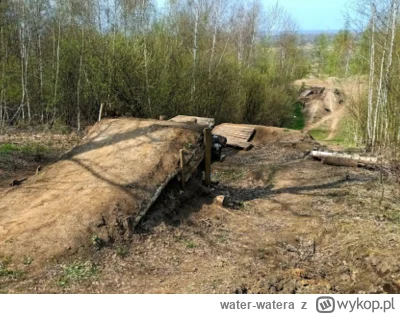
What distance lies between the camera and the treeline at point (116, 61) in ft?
43.5

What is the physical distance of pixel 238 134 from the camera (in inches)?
524

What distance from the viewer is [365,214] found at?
6.82 m

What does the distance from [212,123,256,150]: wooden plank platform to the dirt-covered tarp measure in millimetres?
4750

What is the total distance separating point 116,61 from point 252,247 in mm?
8847

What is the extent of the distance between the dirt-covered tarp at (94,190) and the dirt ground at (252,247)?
0.85 feet

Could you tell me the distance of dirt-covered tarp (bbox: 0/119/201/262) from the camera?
541 centimetres

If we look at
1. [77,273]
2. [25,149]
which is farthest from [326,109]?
[77,273]

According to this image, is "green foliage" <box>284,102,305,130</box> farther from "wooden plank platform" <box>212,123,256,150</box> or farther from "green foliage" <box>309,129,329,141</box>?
"wooden plank platform" <box>212,123,256,150</box>

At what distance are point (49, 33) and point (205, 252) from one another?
44.9 feet

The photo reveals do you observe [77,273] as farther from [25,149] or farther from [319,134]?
[319,134]
